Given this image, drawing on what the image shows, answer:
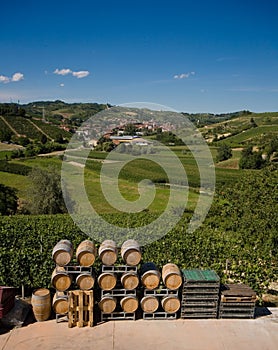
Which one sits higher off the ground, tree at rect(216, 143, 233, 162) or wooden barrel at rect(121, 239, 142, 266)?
tree at rect(216, 143, 233, 162)

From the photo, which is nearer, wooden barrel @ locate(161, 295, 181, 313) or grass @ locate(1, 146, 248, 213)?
wooden barrel @ locate(161, 295, 181, 313)

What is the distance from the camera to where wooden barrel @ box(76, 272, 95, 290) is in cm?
824

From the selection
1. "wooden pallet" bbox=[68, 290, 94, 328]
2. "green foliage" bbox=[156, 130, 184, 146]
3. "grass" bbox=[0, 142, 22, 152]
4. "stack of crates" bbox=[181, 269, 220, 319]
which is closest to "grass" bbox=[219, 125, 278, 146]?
"green foliage" bbox=[156, 130, 184, 146]

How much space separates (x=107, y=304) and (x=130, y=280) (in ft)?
2.77

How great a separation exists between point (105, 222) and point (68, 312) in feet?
37.5

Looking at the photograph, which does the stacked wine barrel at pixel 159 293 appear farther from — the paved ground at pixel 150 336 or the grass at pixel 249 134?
the grass at pixel 249 134

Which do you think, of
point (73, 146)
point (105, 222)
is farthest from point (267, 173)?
point (73, 146)

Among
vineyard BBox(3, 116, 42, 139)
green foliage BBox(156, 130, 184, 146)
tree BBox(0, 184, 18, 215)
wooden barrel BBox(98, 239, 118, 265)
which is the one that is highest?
vineyard BBox(3, 116, 42, 139)

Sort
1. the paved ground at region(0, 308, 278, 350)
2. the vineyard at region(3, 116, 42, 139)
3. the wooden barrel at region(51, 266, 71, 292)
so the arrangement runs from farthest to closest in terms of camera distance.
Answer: the vineyard at region(3, 116, 42, 139) → the wooden barrel at region(51, 266, 71, 292) → the paved ground at region(0, 308, 278, 350)

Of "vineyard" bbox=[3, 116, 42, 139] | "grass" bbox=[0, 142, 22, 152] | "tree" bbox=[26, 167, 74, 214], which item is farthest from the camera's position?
"vineyard" bbox=[3, 116, 42, 139]

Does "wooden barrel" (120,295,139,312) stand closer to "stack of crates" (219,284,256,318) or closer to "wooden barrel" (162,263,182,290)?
"wooden barrel" (162,263,182,290)

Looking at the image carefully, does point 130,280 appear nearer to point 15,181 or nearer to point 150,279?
point 150,279

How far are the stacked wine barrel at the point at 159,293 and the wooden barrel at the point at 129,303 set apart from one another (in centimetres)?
20

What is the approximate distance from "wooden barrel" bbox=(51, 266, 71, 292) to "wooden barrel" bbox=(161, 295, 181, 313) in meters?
2.54
